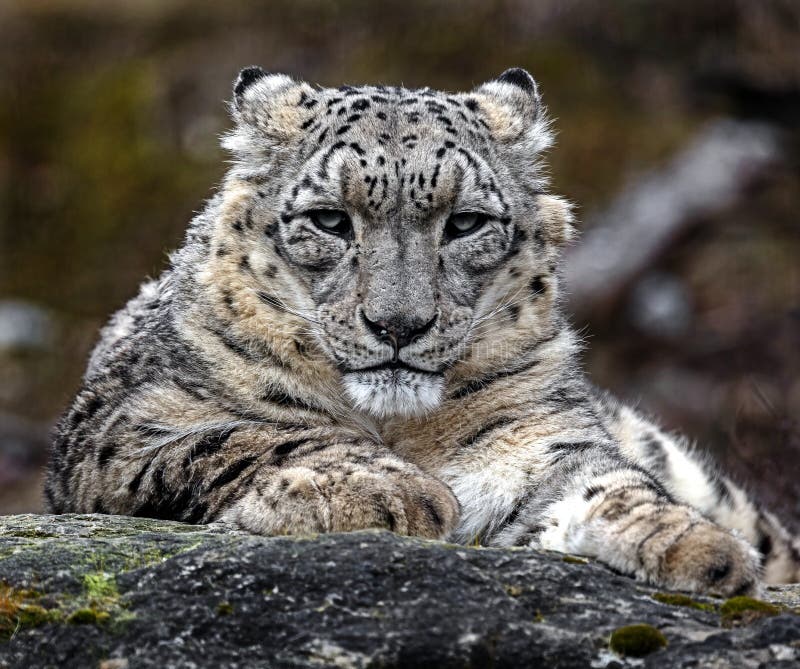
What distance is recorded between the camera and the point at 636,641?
5.11 metres

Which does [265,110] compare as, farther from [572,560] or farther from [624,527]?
[572,560]

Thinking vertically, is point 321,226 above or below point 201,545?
above

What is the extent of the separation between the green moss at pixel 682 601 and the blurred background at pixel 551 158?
12.6 meters

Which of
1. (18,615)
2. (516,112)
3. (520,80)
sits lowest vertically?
(18,615)

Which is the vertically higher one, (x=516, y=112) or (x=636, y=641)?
(x=516, y=112)

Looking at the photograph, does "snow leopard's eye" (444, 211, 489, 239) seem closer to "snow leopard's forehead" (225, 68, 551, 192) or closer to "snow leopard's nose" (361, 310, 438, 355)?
"snow leopard's forehead" (225, 68, 551, 192)

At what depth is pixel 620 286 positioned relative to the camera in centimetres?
2027

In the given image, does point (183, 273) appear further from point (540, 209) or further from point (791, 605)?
point (791, 605)

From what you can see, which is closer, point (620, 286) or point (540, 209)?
point (540, 209)

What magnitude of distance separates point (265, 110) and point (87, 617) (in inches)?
169

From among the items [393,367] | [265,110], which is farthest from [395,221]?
[265,110]

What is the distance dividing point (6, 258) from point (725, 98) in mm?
11980

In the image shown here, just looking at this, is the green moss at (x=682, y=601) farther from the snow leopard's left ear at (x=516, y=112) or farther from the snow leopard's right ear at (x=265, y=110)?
the snow leopard's right ear at (x=265, y=110)

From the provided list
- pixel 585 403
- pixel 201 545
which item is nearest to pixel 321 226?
pixel 585 403
